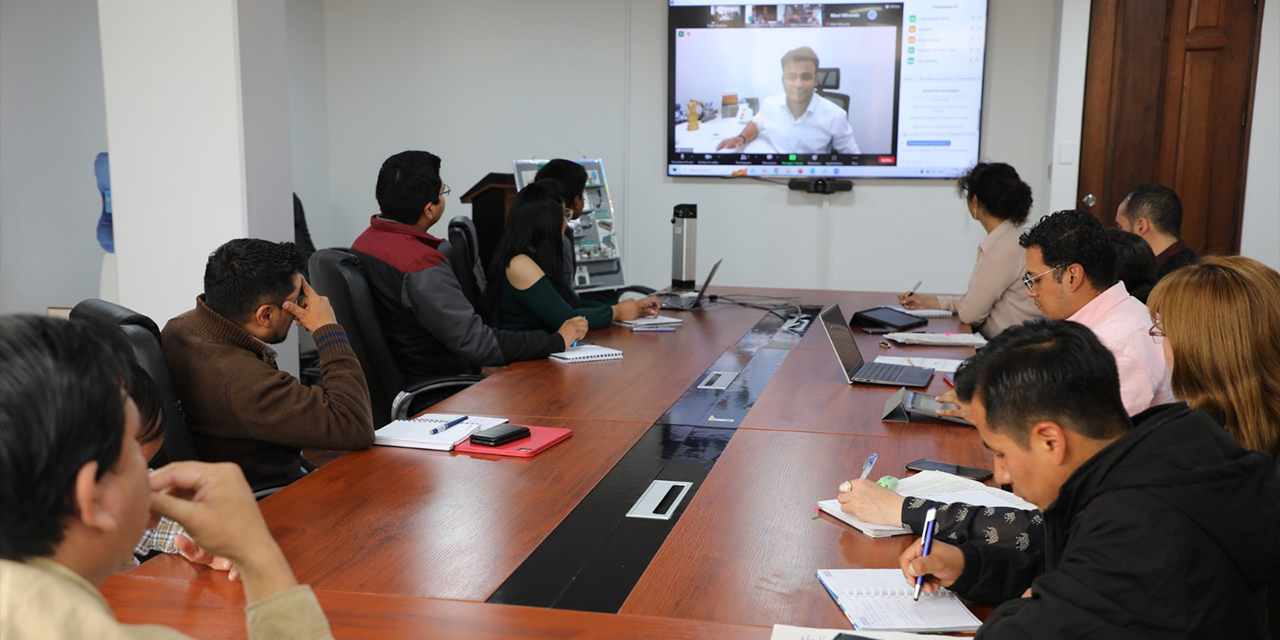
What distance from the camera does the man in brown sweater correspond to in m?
2.25

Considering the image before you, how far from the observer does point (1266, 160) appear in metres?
5.53

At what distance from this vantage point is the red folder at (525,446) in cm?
229

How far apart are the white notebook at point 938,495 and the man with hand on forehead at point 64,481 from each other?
4.09 feet

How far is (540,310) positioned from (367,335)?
2.71 ft

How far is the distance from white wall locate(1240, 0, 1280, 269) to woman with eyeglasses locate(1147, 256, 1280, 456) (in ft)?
14.0

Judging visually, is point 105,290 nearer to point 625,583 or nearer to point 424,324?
point 424,324

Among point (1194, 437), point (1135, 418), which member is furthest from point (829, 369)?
point (1194, 437)

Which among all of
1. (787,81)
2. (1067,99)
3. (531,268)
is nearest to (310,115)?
(787,81)

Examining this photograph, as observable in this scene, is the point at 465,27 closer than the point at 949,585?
No

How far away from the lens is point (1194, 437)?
50.4 inches

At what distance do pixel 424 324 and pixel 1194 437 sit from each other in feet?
8.63

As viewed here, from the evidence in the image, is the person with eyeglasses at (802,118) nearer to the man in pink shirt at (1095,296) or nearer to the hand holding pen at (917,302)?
the hand holding pen at (917,302)

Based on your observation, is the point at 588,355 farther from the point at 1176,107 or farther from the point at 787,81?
the point at 1176,107

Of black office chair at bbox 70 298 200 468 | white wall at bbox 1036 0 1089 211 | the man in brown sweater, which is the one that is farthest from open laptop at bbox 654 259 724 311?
black office chair at bbox 70 298 200 468
